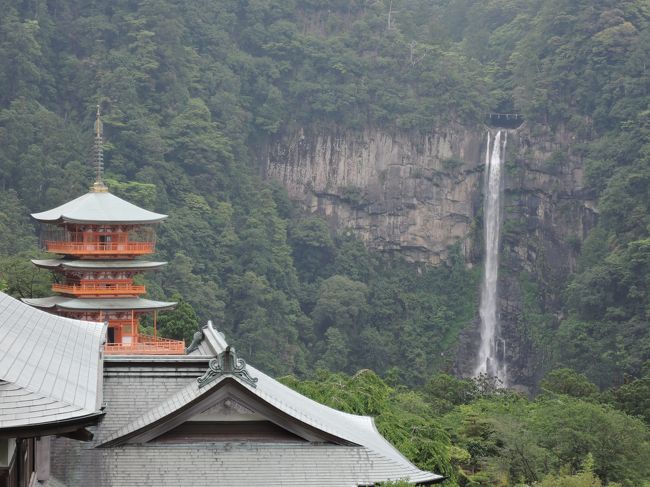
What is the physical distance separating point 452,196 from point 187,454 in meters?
67.3

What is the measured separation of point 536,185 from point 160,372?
6526 centimetres

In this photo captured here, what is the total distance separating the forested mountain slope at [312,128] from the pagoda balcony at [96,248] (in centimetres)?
2240

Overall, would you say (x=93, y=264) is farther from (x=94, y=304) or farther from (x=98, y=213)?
(x=98, y=213)

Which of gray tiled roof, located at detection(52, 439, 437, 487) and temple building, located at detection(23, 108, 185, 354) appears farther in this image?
temple building, located at detection(23, 108, 185, 354)

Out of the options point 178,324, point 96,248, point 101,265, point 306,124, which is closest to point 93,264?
point 101,265

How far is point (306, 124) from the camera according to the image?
78.5m

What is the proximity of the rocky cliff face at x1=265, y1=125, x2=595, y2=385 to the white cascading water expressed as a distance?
48cm

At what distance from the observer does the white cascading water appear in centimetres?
7219

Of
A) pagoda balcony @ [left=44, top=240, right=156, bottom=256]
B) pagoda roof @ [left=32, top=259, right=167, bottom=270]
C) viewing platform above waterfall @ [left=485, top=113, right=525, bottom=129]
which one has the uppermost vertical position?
viewing platform above waterfall @ [left=485, top=113, right=525, bottom=129]

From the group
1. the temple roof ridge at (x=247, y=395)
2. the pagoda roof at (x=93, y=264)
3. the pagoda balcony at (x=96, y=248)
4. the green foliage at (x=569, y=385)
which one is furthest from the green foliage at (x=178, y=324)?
the temple roof ridge at (x=247, y=395)

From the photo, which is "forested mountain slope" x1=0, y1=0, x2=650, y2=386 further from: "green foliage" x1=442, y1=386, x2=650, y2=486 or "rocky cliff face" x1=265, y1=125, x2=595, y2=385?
"green foliage" x1=442, y1=386, x2=650, y2=486

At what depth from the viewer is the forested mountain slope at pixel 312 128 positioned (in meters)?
63.2

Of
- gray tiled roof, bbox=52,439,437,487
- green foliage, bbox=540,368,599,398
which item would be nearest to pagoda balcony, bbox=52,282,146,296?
green foliage, bbox=540,368,599,398

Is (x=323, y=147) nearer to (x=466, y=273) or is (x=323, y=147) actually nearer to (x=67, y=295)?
(x=466, y=273)
